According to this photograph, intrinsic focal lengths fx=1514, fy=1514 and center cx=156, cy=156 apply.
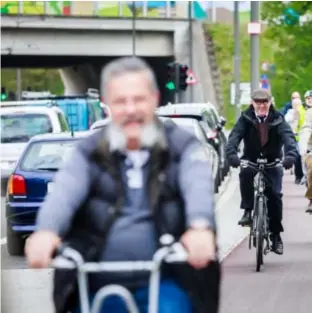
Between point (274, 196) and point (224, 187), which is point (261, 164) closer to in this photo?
point (274, 196)

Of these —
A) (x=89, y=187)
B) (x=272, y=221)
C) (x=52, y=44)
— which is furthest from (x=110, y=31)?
(x=89, y=187)

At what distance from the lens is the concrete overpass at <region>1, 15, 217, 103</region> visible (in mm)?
60750

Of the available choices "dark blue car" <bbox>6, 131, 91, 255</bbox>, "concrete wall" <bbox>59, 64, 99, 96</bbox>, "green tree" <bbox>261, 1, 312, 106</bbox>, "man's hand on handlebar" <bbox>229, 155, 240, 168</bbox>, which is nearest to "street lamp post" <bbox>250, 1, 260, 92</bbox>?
"dark blue car" <bbox>6, 131, 91, 255</bbox>

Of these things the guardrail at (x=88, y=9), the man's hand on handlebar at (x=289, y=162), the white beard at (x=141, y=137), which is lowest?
the man's hand on handlebar at (x=289, y=162)

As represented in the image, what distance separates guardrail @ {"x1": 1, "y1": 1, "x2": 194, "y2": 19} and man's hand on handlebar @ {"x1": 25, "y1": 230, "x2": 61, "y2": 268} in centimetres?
5581

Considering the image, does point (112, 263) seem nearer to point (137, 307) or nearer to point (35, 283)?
point (137, 307)

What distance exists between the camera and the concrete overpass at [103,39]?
6075cm

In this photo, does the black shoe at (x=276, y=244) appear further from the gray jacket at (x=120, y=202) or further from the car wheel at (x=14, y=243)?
the gray jacket at (x=120, y=202)

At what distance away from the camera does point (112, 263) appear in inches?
198

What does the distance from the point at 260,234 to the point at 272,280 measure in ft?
2.71

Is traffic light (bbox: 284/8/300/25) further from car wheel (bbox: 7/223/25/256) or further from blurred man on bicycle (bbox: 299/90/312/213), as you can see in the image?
blurred man on bicycle (bbox: 299/90/312/213)

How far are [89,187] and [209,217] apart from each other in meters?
0.44

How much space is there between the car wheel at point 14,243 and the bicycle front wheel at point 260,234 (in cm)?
354

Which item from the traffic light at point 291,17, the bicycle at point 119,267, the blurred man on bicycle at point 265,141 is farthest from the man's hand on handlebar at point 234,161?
the traffic light at point 291,17
